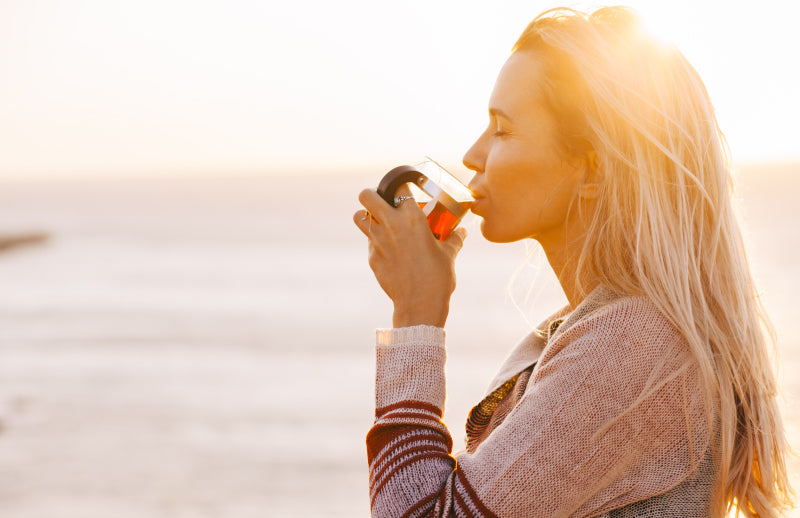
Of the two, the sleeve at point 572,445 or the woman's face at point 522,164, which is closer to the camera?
the sleeve at point 572,445

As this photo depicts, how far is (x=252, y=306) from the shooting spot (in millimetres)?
14328

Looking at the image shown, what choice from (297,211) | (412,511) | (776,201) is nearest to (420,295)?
(412,511)

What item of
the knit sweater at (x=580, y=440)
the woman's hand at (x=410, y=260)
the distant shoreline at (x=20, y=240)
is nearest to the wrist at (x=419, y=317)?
the woman's hand at (x=410, y=260)

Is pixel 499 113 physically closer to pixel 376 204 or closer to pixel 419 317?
pixel 376 204

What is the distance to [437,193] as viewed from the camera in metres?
1.97

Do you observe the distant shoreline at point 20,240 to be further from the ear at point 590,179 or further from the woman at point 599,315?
the ear at point 590,179


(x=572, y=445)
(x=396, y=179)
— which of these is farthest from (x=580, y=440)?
(x=396, y=179)

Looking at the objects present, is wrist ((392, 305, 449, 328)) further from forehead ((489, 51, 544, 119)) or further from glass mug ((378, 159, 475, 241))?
forehead ((489, 51, 544, 119))

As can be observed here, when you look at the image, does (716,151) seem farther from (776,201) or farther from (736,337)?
(776,201)

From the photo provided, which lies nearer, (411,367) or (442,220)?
(411,367)

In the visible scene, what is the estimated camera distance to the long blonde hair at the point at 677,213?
1721mm

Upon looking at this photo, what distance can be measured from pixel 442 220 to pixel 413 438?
0.55 metres

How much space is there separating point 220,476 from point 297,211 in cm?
4692

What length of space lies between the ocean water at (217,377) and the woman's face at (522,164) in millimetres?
362
